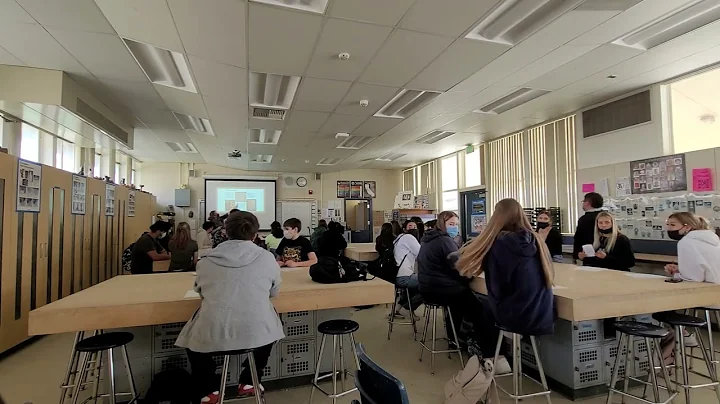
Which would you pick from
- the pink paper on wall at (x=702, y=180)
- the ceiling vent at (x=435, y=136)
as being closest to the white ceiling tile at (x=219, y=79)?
the ceiling vent at (x=435, y=136)

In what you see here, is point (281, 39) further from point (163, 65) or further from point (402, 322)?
point (402, 322)

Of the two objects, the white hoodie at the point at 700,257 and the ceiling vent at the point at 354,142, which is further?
A: the ceiling vent at the point at 354,142

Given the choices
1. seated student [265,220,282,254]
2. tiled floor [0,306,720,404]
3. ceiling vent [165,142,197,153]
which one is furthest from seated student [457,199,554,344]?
ceiling vent [165,142,197,153]

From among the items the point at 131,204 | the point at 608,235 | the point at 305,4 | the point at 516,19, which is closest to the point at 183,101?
the point at 305,4

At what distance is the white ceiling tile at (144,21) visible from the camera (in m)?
2.72

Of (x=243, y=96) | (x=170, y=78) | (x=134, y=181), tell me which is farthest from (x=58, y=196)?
(x=134, y=181)

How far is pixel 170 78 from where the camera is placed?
4.30 meters

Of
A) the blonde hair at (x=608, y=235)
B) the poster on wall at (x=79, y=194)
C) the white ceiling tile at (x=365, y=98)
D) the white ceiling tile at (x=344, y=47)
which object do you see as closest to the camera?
the white ceiling tile at (x=344, y=47)

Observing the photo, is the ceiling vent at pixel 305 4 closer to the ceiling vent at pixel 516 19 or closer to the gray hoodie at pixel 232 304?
the ceiling vent at pixel 516 19

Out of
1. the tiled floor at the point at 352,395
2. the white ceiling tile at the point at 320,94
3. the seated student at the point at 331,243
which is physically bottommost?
the tiled floor at the point at 352,395

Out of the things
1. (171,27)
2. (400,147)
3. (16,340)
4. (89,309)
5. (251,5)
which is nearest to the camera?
(89,309)

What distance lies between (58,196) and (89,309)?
130 inches

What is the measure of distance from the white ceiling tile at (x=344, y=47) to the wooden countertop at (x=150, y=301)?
2005 millimetres

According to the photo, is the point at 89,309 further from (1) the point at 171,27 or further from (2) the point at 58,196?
(2) the point at 58,196
